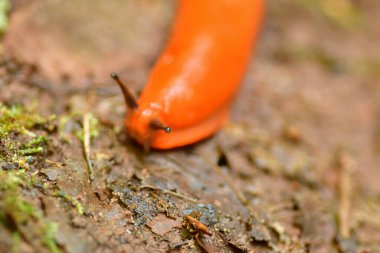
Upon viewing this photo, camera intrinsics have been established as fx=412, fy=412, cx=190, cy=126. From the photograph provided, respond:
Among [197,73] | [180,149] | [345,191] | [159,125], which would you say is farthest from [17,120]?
[345,191]

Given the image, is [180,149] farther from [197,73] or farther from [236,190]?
[197,73]

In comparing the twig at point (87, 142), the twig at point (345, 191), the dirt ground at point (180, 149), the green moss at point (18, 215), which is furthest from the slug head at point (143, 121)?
the twig at point (345, 191)

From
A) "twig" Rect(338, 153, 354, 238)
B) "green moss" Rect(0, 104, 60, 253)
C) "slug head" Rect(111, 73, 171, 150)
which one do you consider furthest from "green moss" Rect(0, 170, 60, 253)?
"twig" Rect(338, 153, 354, 238)

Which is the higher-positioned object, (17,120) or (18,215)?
(17,120)

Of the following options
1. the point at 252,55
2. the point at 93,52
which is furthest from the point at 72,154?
the point at 252,55

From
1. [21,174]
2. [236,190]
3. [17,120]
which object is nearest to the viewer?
[21,174]

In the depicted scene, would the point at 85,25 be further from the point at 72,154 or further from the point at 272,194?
the point at 272,194
